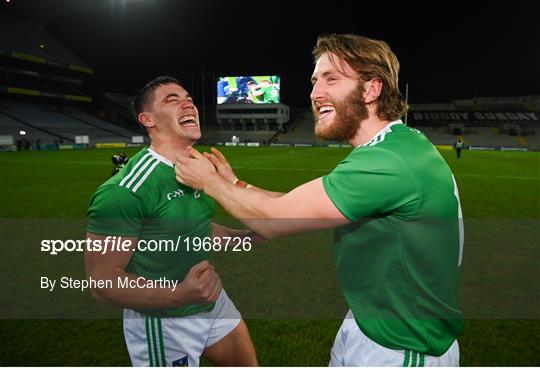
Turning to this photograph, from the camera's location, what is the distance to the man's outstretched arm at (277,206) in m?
1.44

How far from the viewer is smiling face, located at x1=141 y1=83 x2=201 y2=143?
2.04 meters

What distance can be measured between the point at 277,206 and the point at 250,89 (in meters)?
62.5

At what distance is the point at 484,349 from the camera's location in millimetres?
3314

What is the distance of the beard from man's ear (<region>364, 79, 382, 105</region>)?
0.02 metres

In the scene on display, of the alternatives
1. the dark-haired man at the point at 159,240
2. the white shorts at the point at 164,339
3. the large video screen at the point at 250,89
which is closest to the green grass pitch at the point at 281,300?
the white shorts at the point at 164,339

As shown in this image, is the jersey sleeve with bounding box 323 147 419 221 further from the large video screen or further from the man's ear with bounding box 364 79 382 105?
the large video screen

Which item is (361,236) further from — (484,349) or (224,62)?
(224,62)

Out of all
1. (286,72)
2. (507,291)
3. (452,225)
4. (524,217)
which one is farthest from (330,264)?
(286,72)

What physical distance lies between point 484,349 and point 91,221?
3546 millimetres

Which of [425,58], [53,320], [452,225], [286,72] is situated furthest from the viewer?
[286,72]

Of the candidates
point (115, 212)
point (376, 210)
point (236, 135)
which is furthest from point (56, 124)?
point (376, 210)

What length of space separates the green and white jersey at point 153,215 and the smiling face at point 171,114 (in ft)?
0.53

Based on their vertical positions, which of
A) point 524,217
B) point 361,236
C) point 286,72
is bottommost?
point 524,217

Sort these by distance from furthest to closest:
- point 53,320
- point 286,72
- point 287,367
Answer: point 286,72 < point 53,320 < point 287,367
